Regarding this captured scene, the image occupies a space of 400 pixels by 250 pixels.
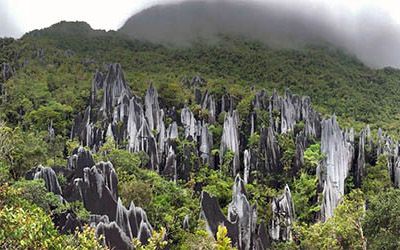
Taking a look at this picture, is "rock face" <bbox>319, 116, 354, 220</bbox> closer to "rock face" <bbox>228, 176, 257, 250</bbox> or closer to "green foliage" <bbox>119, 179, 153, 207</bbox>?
"rock face" <bbox>228, 176, 257, 250</bbox>

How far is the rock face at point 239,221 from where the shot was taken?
77.9ft

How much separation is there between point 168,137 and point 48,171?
1335cm

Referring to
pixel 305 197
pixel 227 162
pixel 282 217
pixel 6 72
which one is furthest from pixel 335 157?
pixel 6 72

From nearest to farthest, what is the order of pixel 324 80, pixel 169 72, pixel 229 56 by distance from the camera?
pixel 169 72 < pixel 324 80 < pixel 229 56

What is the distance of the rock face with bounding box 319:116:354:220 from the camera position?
3069 centimetres

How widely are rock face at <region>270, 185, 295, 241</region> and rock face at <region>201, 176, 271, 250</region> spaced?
130 cm

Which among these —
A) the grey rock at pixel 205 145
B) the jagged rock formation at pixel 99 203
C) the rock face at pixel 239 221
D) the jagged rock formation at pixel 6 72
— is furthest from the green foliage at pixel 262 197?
the jagged rock formation at pixel 6 72

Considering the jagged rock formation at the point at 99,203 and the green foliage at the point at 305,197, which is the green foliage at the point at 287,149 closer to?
the green foliage at the point at 305,197

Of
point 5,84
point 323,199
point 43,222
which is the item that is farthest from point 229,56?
point 43,222

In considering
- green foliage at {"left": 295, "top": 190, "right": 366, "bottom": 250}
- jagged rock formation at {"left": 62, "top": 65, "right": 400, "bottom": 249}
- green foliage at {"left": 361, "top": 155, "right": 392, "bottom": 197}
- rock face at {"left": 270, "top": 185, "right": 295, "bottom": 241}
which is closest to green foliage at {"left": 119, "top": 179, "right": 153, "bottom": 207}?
jagged rock formation at {"left": 62, "top": 65, "right": 400, "bottom": 249}

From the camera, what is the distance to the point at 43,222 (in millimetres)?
8500

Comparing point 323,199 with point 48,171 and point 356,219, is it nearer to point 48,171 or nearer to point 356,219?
point 356,219

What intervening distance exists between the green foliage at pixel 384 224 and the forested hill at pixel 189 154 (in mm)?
44

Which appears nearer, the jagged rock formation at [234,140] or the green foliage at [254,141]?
the jagged rock formation at [234,140]
